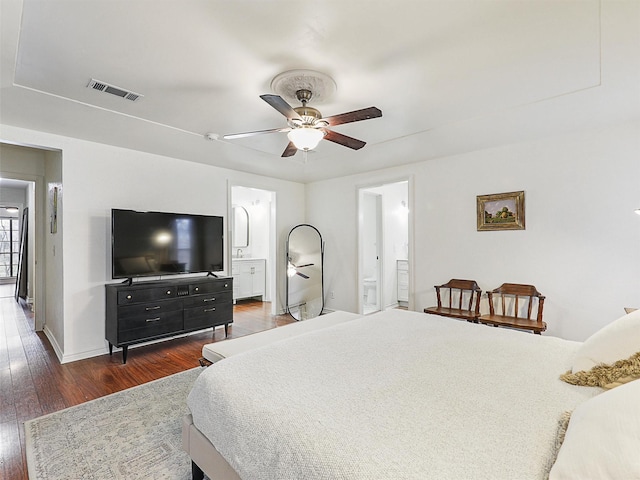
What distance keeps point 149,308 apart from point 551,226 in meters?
4.53

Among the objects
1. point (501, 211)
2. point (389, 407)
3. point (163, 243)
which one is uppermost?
point (501, 211)

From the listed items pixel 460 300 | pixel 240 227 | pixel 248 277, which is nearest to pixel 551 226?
pixel 460 300

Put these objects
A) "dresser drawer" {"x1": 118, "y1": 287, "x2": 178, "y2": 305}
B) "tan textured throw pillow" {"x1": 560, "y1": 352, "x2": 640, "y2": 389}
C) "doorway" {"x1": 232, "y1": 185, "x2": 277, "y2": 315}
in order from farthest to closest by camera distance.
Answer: "doorway" {"x1": 232, "y1": 185, "x2": 277, "y2": 315}, "dresser drawer" {"x1": 118, "y1": 287, "x2": 178, "y2": 305}, "tan textured throw pillow" {"x1": 560, "y1": 352, "x2": 640, "y2": 389}

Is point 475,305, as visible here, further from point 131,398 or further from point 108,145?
point 108,145

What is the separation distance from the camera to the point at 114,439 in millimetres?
2102

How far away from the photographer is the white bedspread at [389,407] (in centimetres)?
94

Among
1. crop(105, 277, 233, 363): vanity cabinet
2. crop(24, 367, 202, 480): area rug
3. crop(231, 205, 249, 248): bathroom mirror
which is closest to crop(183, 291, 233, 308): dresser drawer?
crop(105, 277, 233, 363): vanity cabinet

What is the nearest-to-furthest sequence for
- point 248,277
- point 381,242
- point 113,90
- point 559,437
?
point 559,437
point 113,90
point 381,242
point 248,277

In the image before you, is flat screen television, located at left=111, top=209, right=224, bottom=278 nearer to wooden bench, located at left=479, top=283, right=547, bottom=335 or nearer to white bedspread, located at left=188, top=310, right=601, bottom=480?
white bedspread, located at left=188, top=310, right=601, bottom=480

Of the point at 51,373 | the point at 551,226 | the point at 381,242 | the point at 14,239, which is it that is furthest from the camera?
the point at 14,239

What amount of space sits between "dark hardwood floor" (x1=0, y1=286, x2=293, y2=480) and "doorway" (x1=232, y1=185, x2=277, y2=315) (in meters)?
1.78

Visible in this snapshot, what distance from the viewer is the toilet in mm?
6078

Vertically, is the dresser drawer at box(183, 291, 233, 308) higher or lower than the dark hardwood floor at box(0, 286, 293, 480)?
higher

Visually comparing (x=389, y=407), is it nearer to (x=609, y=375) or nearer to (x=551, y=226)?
(x=609, y=375)
